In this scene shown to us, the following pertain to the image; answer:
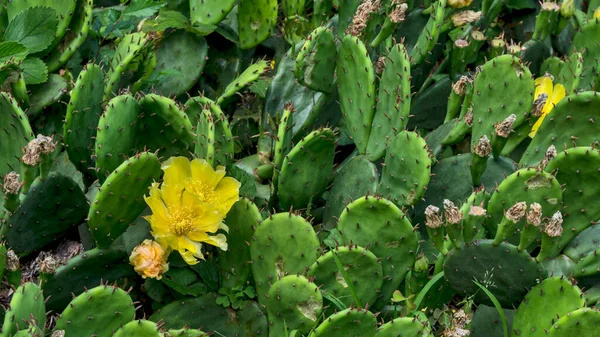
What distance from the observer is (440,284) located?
2.52 meters

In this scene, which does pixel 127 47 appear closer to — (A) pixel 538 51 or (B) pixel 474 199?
(B) pixel 474 199

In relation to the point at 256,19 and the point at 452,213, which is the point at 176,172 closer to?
the point at 452,213

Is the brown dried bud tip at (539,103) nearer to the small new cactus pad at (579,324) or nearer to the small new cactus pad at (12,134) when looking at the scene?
the small new cactus pad at (579,324)

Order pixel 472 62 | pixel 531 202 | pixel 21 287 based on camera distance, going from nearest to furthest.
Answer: pixel 21 287 → pixel 531 202 → pixel 472 62

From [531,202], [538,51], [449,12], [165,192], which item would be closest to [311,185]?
[165,192]

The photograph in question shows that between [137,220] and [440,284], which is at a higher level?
[137,220]

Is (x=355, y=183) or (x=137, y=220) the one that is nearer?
(x=137, y=220)

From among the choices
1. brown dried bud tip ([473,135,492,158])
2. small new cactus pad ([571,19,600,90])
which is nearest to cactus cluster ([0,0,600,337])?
brown dried bud tip ([473,135,492,158])

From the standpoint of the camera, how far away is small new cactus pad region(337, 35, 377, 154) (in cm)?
272

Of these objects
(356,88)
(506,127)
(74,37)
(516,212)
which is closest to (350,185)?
(356,88)

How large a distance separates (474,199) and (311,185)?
1.63ft

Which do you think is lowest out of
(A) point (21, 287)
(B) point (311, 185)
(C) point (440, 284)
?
(C) point (440, 284)

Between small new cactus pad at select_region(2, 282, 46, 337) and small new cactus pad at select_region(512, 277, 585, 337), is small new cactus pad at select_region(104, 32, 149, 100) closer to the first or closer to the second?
small new cactus pad at select_region(2, 282, 46, 337)

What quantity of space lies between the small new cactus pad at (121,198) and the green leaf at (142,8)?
2.64 feet
